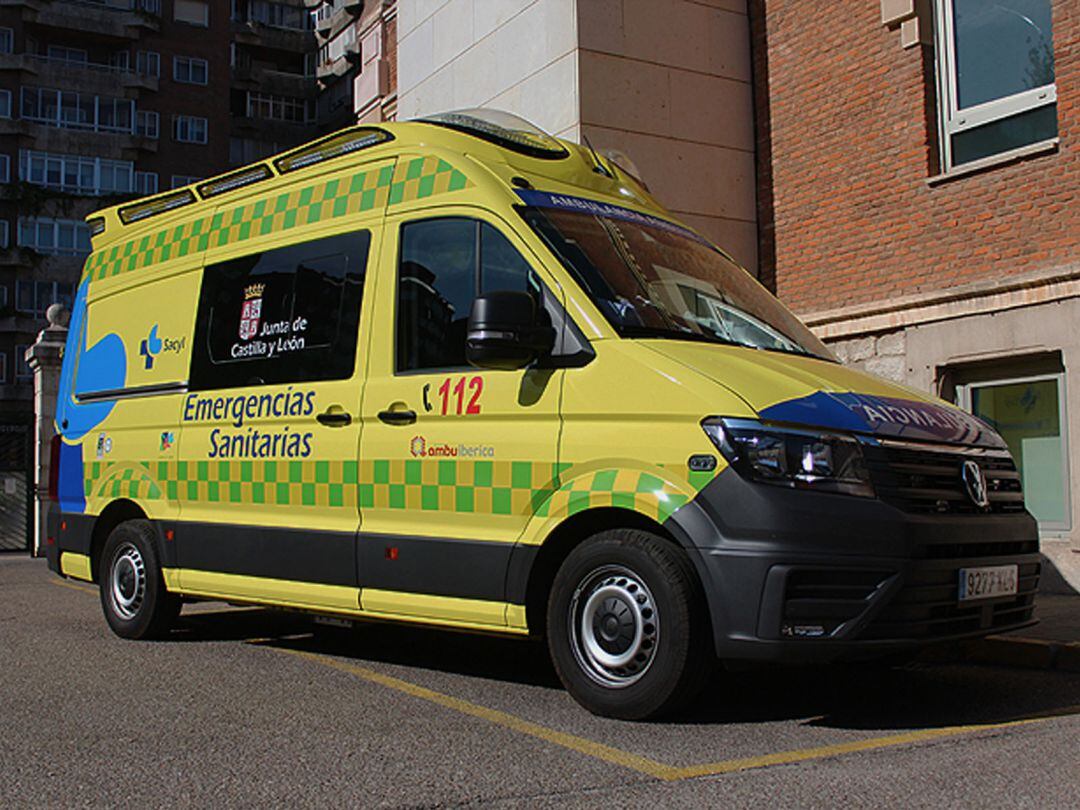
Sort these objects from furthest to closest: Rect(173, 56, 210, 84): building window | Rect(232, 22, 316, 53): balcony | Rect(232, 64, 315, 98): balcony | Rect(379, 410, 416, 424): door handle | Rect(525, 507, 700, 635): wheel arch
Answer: Rect(232, 64, 315, 98): balcony, Rect(232, 22, 316, 53): balcony, Rect(173, 56, 210, 84): building window, Rect(379, 410, 416, 424): door handle, Rect(525, 507, 700, 635): wheel arch

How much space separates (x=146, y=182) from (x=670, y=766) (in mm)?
54794

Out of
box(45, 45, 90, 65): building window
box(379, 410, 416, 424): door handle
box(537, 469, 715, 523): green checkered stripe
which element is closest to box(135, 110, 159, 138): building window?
box(45, 45, 90, 65): building window

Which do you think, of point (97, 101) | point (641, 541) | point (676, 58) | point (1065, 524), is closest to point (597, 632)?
point (641, 541)

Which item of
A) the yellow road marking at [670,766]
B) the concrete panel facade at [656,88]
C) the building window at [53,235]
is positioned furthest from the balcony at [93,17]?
the yellow road marking at [670,766]

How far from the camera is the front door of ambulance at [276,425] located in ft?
20.8

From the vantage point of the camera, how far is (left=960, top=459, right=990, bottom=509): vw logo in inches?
207

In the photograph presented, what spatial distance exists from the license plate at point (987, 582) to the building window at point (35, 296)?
165 ft

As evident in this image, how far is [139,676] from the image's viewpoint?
6.37 m

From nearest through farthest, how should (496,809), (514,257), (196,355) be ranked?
1. (496,809)
2. (514,257)
3. (196,355)

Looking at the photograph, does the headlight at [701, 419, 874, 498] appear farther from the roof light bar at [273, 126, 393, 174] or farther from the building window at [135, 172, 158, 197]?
the building window at [135, 172, 158, 197]

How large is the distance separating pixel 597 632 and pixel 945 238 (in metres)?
7.11

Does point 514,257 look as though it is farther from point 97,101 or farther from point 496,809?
point 97,101

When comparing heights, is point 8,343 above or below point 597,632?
above

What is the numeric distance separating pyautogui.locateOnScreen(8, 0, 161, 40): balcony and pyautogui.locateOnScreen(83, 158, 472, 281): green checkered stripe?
4998cm
